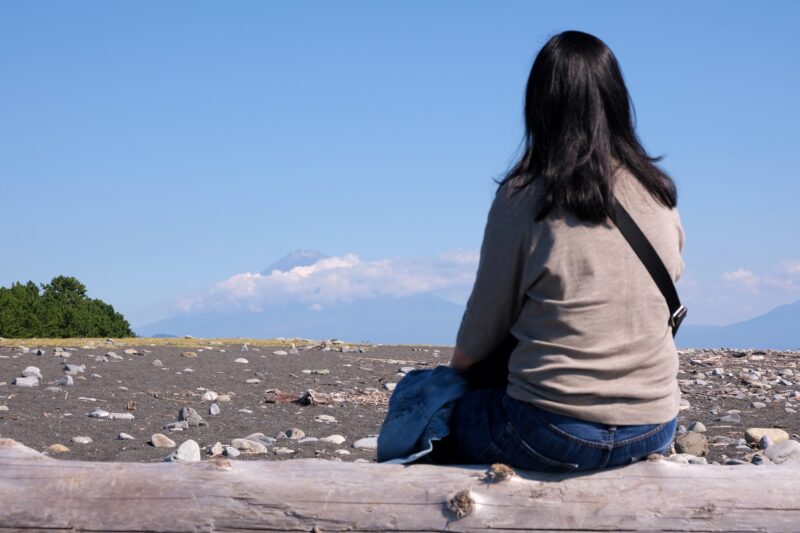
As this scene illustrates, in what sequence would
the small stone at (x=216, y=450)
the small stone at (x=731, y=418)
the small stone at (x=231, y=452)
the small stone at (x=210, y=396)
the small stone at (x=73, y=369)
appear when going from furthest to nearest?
the small stone at (x=73, y=369)
the small stone at (x=210, y=396)
the small stone at (x=731, y=418)
the small stone at (x=216, y=450)
the small stone at (x=231, y=452)

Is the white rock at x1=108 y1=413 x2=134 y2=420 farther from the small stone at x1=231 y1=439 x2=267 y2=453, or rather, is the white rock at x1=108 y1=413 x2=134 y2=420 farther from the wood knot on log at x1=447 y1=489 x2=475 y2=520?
the wood knot on log at x1=447 y1=489 x2=475 y2=520

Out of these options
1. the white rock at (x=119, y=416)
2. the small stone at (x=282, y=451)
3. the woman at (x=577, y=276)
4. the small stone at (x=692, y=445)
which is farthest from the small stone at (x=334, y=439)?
the woman at (x=577, y=276)

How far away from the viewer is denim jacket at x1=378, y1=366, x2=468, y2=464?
14.2ft

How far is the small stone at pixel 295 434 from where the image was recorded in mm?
8436

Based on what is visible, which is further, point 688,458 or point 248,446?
point 248,446

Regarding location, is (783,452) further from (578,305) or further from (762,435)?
(578,305)

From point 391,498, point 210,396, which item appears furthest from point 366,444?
point 391,498

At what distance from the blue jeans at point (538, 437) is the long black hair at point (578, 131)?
0.92 metres

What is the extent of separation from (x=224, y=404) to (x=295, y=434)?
2.25 metres

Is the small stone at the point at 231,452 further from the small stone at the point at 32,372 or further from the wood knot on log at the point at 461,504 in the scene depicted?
the small stone at the point at 32,372

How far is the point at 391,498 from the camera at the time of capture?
4320mm

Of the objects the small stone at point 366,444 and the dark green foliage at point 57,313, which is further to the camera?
the dark green foliage at point 57,313

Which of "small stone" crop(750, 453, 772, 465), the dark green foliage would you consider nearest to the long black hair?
"small stone" crop(750, 453, 772, 465)

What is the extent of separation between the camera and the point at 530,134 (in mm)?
4109
